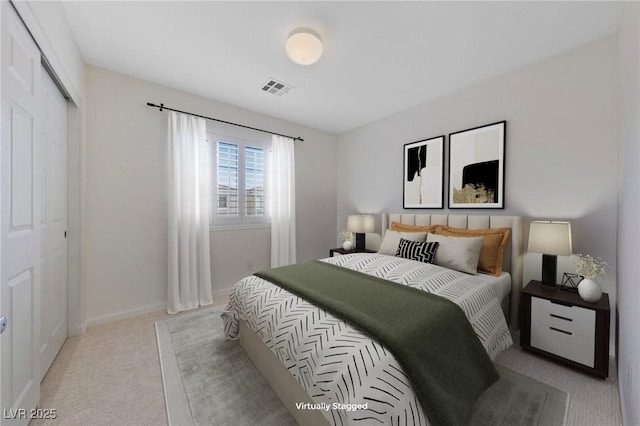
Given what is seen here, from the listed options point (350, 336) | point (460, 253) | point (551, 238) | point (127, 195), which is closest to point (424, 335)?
point (350, 336)

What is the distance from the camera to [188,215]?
285cm

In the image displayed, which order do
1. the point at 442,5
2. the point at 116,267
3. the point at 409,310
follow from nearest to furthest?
the point at 409,310 < the point at 442,5 < the point at 116,267

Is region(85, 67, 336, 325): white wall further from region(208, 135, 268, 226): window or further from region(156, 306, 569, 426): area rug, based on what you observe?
region(156, 306, 569, 426): area rug

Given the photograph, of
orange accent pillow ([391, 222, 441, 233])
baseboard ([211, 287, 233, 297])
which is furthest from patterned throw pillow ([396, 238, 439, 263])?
baseboard ([211, 287, 233, 297])

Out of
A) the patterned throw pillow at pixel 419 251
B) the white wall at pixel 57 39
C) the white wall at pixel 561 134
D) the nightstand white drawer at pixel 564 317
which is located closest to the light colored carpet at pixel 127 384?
the nightstand white drawer at pixel 564 317

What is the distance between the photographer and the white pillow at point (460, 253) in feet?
7.29

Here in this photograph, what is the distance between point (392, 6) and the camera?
1.64m

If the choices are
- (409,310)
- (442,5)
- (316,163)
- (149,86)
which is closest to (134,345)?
(409,310)

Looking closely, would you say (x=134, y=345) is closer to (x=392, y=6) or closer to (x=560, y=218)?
Answer: (x=392, y=6)

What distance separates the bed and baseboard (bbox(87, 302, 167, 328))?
1236 mm

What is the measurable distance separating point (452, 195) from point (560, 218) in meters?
0.95

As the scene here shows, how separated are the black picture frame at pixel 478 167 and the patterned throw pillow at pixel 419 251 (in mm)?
722

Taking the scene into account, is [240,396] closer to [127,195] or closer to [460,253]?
[460,253]

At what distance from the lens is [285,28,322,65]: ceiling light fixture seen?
1829 millimetres
